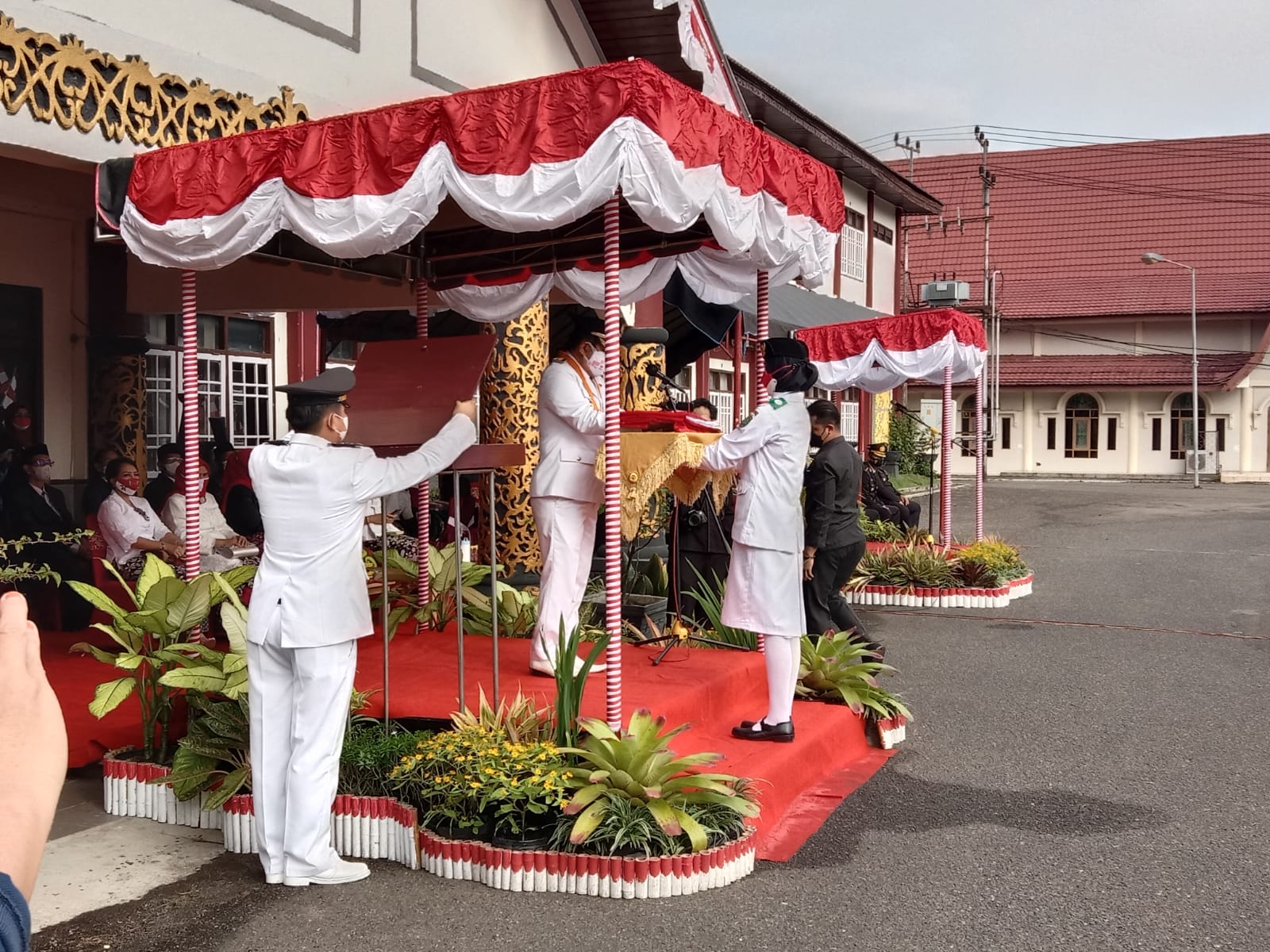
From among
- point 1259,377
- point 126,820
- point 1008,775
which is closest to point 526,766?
point 126,820

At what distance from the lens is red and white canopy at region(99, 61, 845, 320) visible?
15.2 ft

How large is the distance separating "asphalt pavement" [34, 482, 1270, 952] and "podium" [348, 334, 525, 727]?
128 cm

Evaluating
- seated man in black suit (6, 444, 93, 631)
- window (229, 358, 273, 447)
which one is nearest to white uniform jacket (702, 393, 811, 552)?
seated man in black suit (6, 444, 93, 631)

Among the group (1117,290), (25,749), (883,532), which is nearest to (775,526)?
(25,749)

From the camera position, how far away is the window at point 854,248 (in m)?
25.8

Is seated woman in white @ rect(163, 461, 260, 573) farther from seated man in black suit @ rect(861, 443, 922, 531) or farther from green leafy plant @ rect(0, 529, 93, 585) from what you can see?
seated man in black suit @ rect(861, 443, 922, 531)

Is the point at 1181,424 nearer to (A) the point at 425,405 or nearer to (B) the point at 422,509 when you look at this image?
(B) the point at 422,509

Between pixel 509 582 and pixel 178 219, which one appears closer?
pixel 178 219

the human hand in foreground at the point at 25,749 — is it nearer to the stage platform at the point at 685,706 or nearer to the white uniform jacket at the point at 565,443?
the stage platform at the point at 685,706

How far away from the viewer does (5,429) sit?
888 centimetres

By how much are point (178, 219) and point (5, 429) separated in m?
4.26

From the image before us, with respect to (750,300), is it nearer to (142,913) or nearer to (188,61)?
(188,61)

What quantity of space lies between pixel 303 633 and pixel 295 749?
1.51 ft

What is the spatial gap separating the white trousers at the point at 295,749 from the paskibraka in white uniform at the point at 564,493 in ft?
5.36
